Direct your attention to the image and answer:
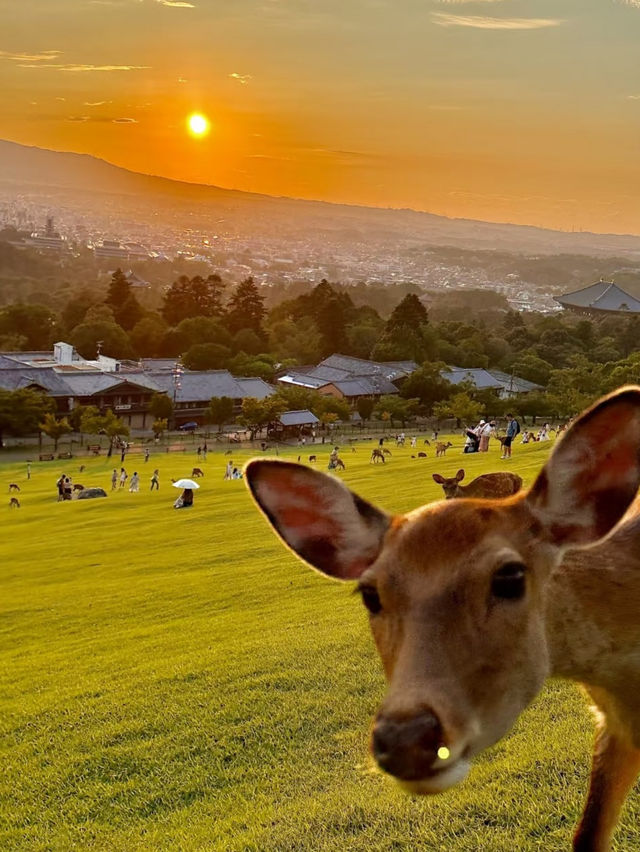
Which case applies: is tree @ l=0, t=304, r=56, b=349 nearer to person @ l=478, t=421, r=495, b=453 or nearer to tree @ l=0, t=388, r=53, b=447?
tree @ l=0, t=388, r=53, b=447

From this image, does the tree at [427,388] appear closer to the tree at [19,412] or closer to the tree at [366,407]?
the tree at [366,407]

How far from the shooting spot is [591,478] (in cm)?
231

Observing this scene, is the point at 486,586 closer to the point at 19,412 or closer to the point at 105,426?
the point at 105,426

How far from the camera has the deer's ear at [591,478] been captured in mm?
2246

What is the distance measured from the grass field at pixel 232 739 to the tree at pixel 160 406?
110 ft

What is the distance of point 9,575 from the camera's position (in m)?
13.0

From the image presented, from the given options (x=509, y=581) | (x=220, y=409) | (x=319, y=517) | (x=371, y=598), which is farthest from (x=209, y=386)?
(x=509, y=581)

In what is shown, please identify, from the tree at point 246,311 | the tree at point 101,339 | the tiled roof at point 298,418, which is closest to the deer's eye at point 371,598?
the tiled roof at point 298,418

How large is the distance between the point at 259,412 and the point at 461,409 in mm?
10358

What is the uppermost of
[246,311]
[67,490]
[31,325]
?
[246,311]

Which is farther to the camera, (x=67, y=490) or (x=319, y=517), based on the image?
(x=67, y=490)

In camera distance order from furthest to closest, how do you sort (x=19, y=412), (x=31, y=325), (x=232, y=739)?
(x=31, y=325), (x=19, y=412), (x=232, y=739)

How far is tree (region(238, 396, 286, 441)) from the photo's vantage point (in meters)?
40.5

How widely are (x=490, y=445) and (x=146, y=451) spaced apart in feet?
53.4
